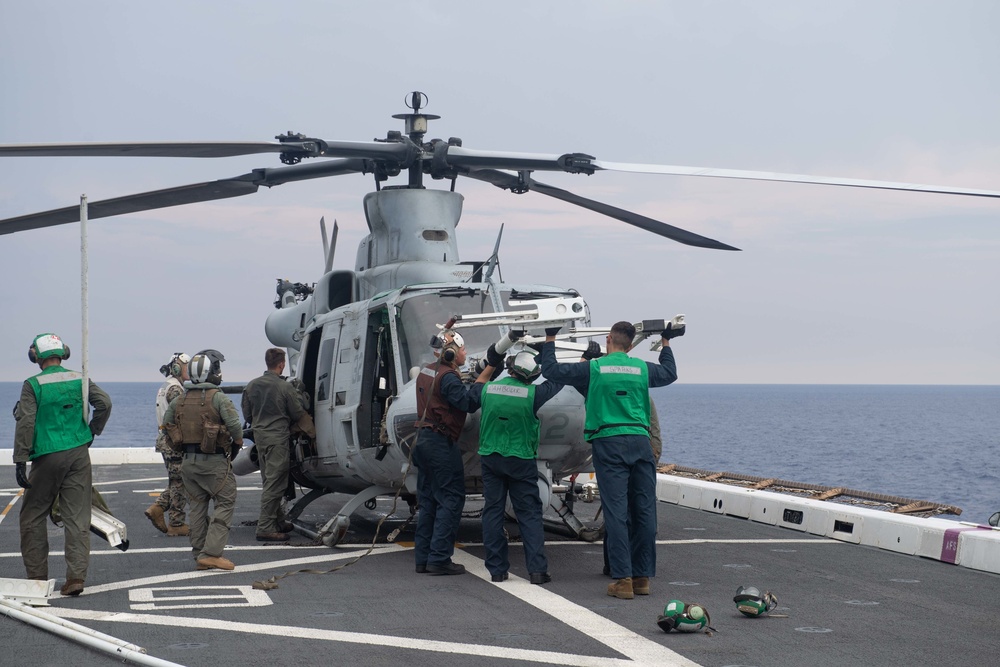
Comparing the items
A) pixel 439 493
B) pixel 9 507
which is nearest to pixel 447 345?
pixel 439 493

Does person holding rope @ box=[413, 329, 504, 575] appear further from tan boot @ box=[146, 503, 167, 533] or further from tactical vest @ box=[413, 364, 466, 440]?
tan boot @ box=[146, 503, 167, 533]

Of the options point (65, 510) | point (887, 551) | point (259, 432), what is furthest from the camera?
point (259, 432)

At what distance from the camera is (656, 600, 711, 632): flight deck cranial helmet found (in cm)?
680

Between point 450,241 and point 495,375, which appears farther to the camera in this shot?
point 450,241

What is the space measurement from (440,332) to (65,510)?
10.9 ft

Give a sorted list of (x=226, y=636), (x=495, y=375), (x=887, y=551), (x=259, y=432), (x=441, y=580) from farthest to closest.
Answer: (x=259, y=432)
(x=887, y=551)
(x=495, y=375)
(x=441, y=580)
(x=226, y=636)

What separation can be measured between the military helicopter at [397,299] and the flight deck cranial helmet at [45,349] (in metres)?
1.47

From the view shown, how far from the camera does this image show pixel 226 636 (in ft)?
22.1

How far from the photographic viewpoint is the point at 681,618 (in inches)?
268

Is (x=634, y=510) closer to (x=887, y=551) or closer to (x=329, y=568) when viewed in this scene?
(x=329, y=568)

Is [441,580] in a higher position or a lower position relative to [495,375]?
lower

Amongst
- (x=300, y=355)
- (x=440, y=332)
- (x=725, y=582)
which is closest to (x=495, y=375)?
(x=440, y=332)

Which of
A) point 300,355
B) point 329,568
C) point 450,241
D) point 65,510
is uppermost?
point 450,241

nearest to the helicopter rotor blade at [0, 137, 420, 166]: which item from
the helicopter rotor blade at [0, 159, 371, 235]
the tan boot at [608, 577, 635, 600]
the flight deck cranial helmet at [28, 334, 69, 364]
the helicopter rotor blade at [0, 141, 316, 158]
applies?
the helicopter rotor blade at [0, 141, 316, 158]
